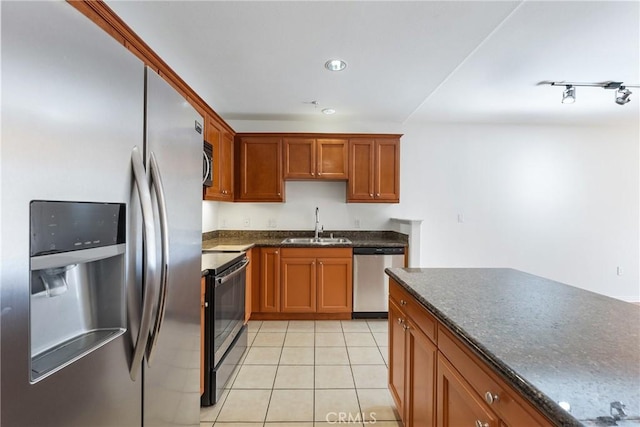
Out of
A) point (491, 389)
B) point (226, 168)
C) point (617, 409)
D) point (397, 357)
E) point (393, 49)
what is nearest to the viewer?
point (617, 409)

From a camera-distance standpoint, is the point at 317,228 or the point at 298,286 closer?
the point at 298,286

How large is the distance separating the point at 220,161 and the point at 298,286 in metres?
1.67

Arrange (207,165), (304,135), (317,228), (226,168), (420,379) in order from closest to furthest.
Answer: (420,379)
(207,165)
(226,168)
(304,135)
(317,228)

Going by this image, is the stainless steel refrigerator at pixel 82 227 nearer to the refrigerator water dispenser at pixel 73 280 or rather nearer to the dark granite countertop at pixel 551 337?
the refrigerator water dispenser at pixel 73 280

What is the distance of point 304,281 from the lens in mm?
3453

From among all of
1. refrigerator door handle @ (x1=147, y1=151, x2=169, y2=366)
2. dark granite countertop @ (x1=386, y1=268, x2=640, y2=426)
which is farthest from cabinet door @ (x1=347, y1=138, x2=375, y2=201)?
refrigerator door handle @ (x1=147, y1=151, x2=169, y2=366)

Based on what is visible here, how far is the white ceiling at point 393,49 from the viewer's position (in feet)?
5.82

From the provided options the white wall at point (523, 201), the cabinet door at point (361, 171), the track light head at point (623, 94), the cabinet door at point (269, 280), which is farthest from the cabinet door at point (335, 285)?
the track light head at point (623, 94)

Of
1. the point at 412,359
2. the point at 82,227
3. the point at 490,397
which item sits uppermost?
the point at 82,227

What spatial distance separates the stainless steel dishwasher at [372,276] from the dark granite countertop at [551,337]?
6.13 ft

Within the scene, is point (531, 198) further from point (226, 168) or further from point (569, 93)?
point (226, 168)

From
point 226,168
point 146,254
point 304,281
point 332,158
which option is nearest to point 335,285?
point 304,281

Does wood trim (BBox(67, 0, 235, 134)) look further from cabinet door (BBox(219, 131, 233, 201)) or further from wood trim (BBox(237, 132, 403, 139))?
wood trim (BBox(237, 132, 403, 139))

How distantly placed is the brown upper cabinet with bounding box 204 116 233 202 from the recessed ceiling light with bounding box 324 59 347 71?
1262mm
